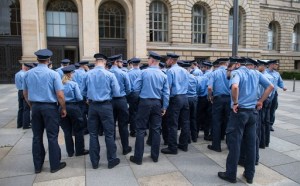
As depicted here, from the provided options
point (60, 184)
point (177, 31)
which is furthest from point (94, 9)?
point (60, 184)

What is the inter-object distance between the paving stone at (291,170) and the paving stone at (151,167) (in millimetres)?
2022

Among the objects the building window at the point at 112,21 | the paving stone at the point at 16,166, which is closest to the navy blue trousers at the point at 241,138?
the paving stone at the point at 16,166

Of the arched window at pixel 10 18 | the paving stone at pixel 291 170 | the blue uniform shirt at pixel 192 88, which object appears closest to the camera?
the paving stone at pixel 291 170

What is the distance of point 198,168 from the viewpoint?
5.11m

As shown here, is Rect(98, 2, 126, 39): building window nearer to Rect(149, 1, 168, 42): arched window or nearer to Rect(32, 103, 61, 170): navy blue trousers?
Rect(149, 1, 168, 42): arched window

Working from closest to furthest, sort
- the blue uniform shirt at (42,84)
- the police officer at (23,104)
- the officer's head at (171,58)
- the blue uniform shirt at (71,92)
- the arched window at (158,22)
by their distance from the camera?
the blue uniform shirt at (42,84)
the blue uniform shirt at (71,92)
the officer's head at (171,58)
the police officer at (23,104)
the arched window at (158,22)

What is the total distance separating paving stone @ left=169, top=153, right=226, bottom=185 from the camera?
459cm

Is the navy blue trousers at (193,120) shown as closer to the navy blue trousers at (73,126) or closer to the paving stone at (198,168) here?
the paving stone at (198,168)

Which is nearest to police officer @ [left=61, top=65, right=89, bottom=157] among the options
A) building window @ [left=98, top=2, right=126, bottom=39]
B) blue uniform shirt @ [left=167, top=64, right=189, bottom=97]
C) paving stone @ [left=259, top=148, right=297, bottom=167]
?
blue uniform shirt @ [left=167, top=64, right=189, bottom=97]

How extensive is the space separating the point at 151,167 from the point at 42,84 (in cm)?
264

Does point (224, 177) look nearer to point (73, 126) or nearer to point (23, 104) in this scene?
point (73, 126)

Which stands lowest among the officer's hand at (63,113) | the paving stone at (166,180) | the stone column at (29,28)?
the paving stone at (166,180)

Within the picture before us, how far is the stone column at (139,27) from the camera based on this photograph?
22547 millimetres

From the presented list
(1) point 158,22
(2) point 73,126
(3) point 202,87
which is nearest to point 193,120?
(3) point 202,87
